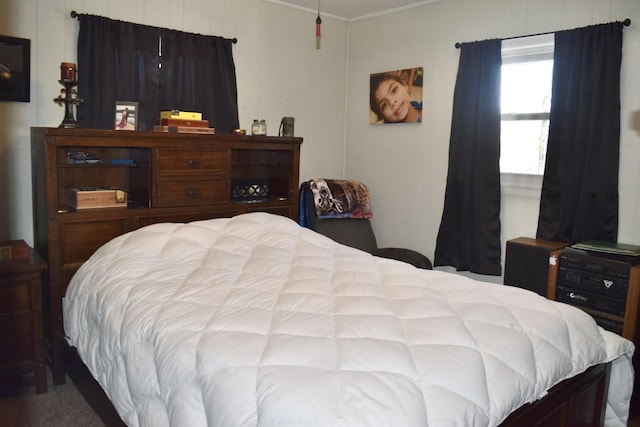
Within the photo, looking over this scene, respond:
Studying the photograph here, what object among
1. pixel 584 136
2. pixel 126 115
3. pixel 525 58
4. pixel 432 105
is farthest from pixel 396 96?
pixel 126 115

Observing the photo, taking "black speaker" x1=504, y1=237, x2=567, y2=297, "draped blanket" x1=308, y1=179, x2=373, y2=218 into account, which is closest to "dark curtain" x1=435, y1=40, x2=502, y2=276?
"black speaker" x1=504, y1=237, x2=567, y2=297

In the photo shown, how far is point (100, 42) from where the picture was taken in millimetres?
3135

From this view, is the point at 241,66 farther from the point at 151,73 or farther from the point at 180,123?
the point at 180,123

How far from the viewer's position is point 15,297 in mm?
2613

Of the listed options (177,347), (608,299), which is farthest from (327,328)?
(608,299)

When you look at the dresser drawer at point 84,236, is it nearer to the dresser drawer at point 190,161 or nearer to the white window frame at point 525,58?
the dresser drawer at point 190,161

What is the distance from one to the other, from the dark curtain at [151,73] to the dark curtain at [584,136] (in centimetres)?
218

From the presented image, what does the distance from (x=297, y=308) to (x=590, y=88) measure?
90.6 inches

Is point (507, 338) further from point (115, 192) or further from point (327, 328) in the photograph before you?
point (115, 192)

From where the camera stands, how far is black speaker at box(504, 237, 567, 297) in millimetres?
3139

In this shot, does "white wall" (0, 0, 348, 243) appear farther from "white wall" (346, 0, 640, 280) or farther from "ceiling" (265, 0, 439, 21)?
"white wall" (346, 0, 640, 280)

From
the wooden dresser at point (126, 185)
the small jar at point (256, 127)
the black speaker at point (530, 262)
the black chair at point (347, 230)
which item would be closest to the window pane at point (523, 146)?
the black speaker at point (530, 262)

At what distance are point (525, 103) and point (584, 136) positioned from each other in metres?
0.56

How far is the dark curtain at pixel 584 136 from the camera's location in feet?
10.00
